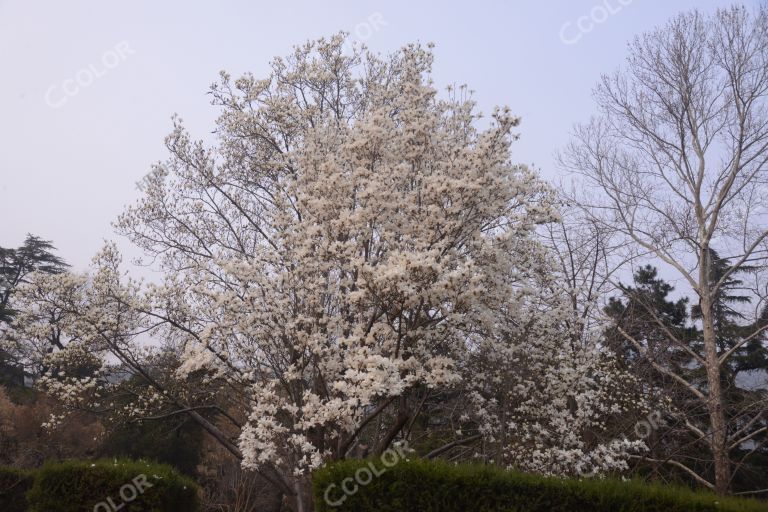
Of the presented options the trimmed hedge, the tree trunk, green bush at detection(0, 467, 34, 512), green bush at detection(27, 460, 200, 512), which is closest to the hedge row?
green bush at detection(27, 460, 200, 512)

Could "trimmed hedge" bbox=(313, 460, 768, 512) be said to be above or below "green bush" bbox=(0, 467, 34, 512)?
above

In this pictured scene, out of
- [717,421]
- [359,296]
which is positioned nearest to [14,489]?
[359,296]

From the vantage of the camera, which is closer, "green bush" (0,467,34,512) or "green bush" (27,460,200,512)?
"green bush" (27,460,200,512)

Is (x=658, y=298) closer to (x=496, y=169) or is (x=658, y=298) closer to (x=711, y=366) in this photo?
(x=711, y=366)

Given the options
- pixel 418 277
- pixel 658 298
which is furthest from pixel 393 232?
pixel 658 298

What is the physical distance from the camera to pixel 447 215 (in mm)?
7137

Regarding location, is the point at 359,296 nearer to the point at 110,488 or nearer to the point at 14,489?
the point at 110,488

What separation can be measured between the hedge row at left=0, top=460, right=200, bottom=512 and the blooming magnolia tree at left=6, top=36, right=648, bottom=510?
A: 1090 mm

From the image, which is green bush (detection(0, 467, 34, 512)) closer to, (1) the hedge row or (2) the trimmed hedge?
(1) the hedge row

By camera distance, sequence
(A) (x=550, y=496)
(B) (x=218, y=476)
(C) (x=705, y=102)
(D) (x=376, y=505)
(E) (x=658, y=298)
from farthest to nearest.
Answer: (E) (x=658, y=298) < (B) (x=218, y=476) < (C) (x=705, y=102) < (D) (x=376, y=505) < (A) (x=550, y=496)

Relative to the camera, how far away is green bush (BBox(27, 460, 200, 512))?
734cm

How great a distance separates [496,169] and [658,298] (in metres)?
15.5

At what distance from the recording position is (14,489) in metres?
9.80

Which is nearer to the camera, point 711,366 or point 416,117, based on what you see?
point 416,117
